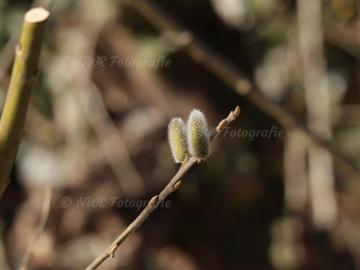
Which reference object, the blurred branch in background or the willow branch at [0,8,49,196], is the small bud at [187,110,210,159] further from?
the blurred branch in background

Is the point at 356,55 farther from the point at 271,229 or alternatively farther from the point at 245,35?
the point at 271,229

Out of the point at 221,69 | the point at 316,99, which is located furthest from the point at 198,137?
the point at 316,99

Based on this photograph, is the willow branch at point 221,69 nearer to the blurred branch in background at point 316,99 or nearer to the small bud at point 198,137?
the blurred branch in background at point 316,99

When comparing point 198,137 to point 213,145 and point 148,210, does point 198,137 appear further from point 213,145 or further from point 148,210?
point 213,145

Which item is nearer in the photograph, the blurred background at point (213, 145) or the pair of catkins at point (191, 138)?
the pair of catkins at point (191, 138)

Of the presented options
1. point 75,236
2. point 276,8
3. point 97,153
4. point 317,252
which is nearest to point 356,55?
point 276,8

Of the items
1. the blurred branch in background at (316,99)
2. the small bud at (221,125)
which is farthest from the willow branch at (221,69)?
the small bud at (221,125)
